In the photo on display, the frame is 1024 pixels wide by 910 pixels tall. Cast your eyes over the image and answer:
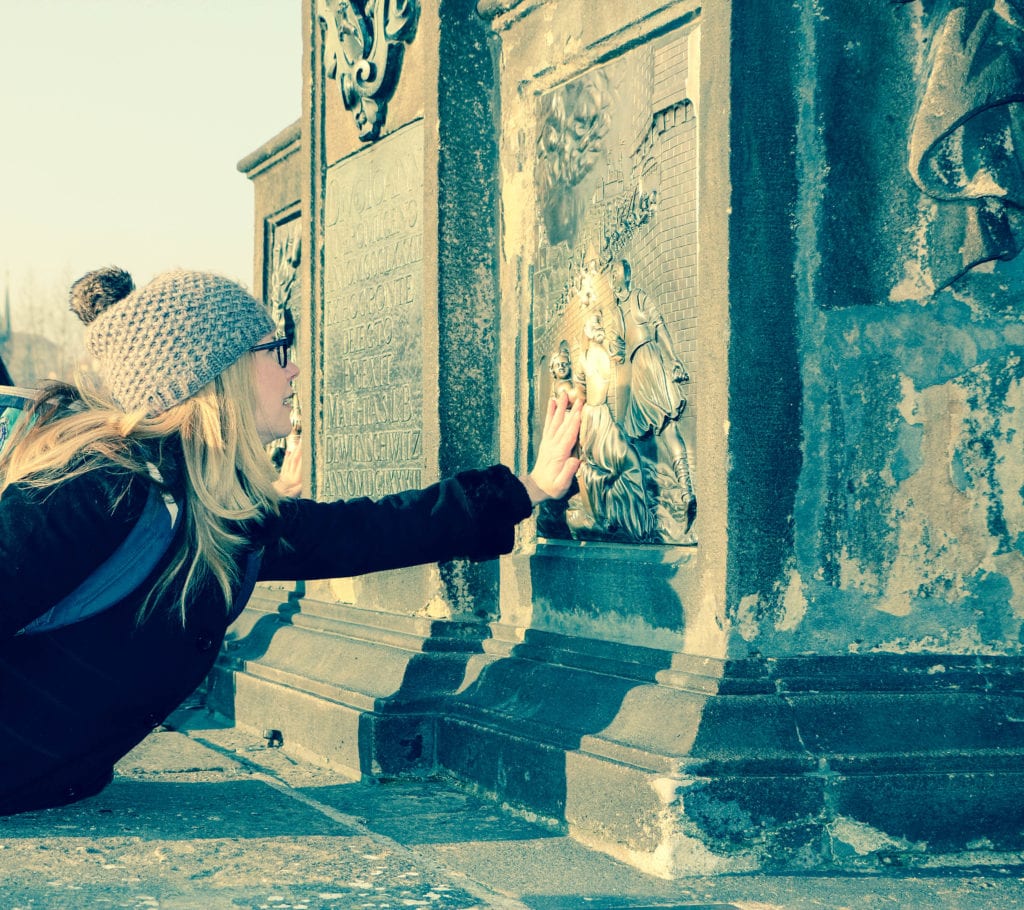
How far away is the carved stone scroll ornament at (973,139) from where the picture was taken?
355cm

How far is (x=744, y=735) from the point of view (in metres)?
→ 3.37

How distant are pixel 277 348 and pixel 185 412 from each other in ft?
0.93

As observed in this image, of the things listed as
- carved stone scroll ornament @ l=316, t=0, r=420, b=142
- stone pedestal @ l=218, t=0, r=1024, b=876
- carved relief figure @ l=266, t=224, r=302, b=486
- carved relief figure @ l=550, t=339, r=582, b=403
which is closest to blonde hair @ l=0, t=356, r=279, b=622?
A: stone pedestal @ l=218, t=0, r=1024, b=876

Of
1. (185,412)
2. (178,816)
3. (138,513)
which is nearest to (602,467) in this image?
(185,412)

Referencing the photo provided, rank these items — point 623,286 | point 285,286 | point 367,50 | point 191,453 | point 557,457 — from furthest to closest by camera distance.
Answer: point 285,286, point 367,50, point 557,457, point 623,286, point 191,453

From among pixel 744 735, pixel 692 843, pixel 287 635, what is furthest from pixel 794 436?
pixel 287 635

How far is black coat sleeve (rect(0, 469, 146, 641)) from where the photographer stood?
3.23m

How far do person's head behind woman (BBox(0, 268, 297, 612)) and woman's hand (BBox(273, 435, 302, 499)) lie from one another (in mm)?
1061

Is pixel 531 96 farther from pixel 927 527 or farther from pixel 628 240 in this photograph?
pixel 927 527

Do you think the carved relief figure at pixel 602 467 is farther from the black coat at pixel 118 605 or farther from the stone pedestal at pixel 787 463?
the black coat at pixel 118 605

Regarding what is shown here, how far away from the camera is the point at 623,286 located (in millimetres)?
4141

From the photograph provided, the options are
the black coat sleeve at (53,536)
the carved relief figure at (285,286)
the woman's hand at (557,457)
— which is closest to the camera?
the black coat sleeve at (53,536)

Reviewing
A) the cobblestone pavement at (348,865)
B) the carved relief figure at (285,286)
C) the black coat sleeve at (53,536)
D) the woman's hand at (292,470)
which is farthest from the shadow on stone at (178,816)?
the carved relief figure at (285,286)

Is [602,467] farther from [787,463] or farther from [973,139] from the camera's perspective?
[973,139]
